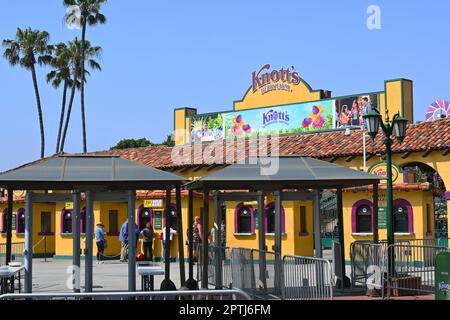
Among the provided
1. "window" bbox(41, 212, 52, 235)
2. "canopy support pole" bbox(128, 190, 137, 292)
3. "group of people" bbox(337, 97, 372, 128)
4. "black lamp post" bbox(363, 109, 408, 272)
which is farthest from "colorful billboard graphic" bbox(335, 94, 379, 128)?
"canopy support pole" bbox(128, 190, 137, 292)

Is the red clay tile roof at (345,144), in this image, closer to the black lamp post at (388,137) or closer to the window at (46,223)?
the window at (46,223)

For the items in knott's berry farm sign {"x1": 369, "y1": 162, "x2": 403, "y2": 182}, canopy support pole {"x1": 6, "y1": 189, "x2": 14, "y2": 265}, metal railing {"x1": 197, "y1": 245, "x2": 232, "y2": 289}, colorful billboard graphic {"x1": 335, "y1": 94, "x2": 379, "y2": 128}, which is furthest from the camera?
colorful billboard graphic {"x1": 335, "y1": 94, "x2": 379, "y2": 128}

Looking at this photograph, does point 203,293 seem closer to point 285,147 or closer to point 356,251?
point 356,251

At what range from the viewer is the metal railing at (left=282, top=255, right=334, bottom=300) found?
11594 millimetres

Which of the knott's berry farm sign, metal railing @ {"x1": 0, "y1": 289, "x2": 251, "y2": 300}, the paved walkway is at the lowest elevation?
the paved walkway

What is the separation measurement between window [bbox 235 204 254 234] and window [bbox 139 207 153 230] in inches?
158

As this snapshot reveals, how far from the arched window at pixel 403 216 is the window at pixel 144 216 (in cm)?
1032

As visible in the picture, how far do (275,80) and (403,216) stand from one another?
20281 millimetres

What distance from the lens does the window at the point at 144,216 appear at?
102 ft

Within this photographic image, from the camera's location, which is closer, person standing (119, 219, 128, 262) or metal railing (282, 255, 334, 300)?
metal railing (282, 255, 334, 300)

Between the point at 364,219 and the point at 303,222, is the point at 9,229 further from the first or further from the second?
the point at 364,219

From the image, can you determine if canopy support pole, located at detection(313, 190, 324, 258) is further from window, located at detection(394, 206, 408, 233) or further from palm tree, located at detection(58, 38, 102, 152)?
palm tree, located at detection(58, 38, 102, 152)
